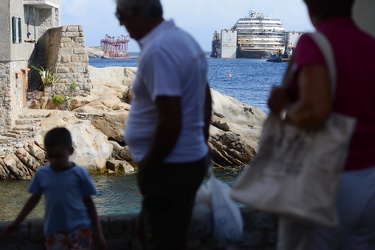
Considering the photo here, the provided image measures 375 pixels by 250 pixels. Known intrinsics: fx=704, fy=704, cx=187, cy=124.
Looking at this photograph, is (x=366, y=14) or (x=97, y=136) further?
(x=97, y=136)

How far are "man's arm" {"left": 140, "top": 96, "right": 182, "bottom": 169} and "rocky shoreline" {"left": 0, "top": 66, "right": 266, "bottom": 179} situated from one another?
19.0 m

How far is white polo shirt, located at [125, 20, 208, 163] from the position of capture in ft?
9.50

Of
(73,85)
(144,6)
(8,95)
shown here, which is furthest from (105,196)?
(144,6)

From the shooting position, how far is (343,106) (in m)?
2.43

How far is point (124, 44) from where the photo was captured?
153 meters

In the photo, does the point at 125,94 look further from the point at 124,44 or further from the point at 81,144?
the point at 124,44

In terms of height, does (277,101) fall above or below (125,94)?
above

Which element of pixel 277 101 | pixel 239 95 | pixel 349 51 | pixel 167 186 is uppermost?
pixel 349 51

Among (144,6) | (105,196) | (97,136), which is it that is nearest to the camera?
(144,6)

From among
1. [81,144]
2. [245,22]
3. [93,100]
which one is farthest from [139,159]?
[245,22]

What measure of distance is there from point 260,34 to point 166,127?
398ft

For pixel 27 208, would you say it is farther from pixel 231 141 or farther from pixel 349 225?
pixel 231 141

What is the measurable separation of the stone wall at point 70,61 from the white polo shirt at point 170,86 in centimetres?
2317

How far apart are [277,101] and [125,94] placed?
24.5 metres
